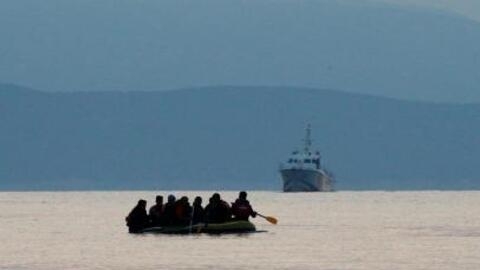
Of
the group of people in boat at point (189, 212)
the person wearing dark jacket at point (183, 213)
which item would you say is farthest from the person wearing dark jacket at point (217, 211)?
the person wearing dark jacket at point (183, 213)

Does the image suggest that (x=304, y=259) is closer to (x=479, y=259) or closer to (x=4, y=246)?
(x=479, y=259)

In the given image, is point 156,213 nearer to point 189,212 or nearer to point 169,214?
point 169,214

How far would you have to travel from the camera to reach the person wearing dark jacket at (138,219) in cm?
10144

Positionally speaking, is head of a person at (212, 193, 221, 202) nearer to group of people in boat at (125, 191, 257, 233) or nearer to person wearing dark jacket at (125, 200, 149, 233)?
group of people in boat at (125, 191, 257, 233)

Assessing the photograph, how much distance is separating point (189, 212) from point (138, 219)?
3.01 metres

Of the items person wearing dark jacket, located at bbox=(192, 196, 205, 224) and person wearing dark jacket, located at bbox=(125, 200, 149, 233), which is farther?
person wearing dark jacket, located at bbox=(125, 200, 149, 233)

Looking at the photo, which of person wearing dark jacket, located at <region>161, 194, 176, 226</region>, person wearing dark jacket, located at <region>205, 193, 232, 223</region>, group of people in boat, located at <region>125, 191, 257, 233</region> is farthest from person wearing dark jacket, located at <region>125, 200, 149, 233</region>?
person wearing dark jacket, located at <region>205, 193, 232, 223</region>

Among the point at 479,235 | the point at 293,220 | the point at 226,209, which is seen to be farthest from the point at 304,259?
the point at 293,220

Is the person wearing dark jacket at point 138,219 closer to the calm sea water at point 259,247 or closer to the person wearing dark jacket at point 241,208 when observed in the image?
the calm sea water at point 259,247

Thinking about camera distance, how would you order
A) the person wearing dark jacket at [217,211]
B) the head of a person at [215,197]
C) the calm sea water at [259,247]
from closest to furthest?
the calm sea water at [259,247], the head of a person at [215,197], the person wearing dark jacket at [217,211]

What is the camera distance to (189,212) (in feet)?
332

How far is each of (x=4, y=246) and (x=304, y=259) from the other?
19620 millimetres

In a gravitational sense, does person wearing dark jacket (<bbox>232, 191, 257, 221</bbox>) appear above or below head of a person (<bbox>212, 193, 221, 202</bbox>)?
above

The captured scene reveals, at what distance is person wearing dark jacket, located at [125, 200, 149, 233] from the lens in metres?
101
